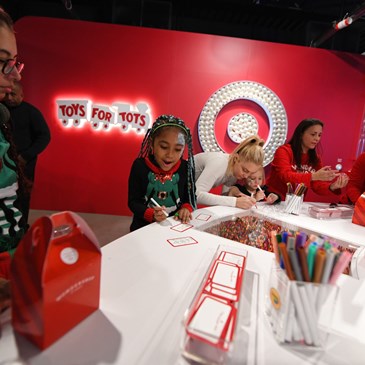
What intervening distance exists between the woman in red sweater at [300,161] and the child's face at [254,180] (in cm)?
30

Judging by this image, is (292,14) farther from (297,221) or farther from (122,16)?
(297,221)

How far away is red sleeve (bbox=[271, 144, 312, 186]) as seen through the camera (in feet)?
7.11

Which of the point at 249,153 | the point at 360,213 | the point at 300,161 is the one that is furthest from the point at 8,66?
the point at 300,161

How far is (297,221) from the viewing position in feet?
5.19

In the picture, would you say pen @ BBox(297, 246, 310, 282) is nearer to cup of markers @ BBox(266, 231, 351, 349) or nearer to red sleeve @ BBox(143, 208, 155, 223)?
cup of markers @ BBox(266, 231, 351, 349)

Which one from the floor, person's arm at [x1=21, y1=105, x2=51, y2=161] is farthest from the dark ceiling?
the floor

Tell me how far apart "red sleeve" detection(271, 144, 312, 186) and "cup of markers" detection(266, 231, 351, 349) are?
1.65 metres

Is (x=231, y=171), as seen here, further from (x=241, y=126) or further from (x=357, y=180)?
(x=241, y=126)

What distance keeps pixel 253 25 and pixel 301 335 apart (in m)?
5.74

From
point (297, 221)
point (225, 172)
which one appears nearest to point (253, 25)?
point (225, 172)

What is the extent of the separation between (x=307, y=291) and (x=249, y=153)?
145cm

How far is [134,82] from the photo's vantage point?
3594 millimetres

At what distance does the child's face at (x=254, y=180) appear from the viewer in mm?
2059

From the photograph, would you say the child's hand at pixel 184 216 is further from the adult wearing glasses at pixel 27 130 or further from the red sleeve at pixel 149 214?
the adult wearing glasses at pixel 27 130
